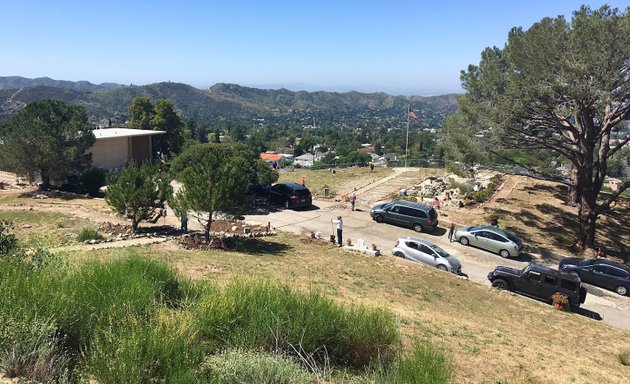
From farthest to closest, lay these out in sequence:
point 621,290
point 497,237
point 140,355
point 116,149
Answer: point 116,149 → point 497,237 → point 621,290 → point 140,355

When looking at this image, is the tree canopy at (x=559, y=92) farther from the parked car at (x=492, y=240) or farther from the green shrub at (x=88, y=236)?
the green shrub at (x=88, y=236)

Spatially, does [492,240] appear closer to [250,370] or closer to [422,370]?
[422,370]

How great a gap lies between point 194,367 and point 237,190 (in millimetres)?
12911

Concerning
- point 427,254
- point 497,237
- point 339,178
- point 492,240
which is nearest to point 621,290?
point 497,237

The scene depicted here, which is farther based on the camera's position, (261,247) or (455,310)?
(261,247)

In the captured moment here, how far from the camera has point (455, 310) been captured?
13.9 metres

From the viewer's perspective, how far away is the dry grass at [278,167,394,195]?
36.2 m

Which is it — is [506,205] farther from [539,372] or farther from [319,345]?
[319,345]

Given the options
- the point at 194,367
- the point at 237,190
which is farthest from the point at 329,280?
the point at 194,367

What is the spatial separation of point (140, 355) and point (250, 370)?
134 centimetres

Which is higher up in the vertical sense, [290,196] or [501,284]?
[290,196]

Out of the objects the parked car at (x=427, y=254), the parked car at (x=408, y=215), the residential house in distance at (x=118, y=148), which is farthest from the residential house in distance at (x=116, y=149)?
the parked car at (x=427, y=254)

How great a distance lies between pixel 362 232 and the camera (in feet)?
79.4

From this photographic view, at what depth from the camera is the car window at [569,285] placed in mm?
16281
